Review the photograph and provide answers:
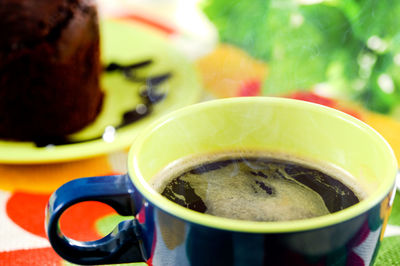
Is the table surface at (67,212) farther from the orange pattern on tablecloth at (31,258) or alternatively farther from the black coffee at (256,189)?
the black coffee at (256,189)

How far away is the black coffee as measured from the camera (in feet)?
1.87

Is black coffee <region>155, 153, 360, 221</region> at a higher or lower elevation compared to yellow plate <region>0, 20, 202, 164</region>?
higher

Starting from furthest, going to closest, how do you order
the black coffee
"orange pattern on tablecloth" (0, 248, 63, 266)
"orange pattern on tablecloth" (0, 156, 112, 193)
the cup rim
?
"orange pattern on tablecloth" (0, 156, 112, 193) → "orange pattern on tablecloth" (0, 248, 63, 266) → the black coffee → the cup rim

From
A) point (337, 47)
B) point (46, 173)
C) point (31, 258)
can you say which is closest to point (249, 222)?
point (31, 258)

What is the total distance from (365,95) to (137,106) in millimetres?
478

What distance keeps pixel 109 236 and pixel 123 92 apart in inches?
27.7

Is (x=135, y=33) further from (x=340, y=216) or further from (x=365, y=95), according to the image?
(x=340, y=216)

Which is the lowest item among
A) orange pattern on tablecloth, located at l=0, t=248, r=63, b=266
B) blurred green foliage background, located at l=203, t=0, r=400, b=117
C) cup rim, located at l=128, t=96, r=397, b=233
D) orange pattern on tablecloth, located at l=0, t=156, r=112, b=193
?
orange pattern on tablecloth, located at l=0, t=156, r=112, b=193

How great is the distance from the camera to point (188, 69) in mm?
1255

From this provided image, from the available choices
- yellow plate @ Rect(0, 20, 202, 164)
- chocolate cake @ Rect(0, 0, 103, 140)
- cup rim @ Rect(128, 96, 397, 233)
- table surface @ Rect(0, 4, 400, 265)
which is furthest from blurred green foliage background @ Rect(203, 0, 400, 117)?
cup rim @ Rect(128, 96, 397, 233)

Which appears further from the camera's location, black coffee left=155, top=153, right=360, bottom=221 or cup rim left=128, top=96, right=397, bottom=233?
black coffee left=155, top=153, right=360, bottom=221

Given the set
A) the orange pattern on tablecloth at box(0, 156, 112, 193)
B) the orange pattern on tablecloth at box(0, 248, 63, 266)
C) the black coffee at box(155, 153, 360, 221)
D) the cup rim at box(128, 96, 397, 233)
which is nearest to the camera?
the cup rim at box(128, 96, 397, 233)

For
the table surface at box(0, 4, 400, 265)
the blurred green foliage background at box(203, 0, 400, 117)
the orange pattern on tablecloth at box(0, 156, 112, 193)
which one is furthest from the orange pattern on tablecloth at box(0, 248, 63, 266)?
the blurred green foliage background at box(203, 0, 400, 117)

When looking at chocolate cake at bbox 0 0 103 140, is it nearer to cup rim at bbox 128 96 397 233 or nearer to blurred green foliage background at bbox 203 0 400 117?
blurred green foliage background at bbox 203 0 400 117
